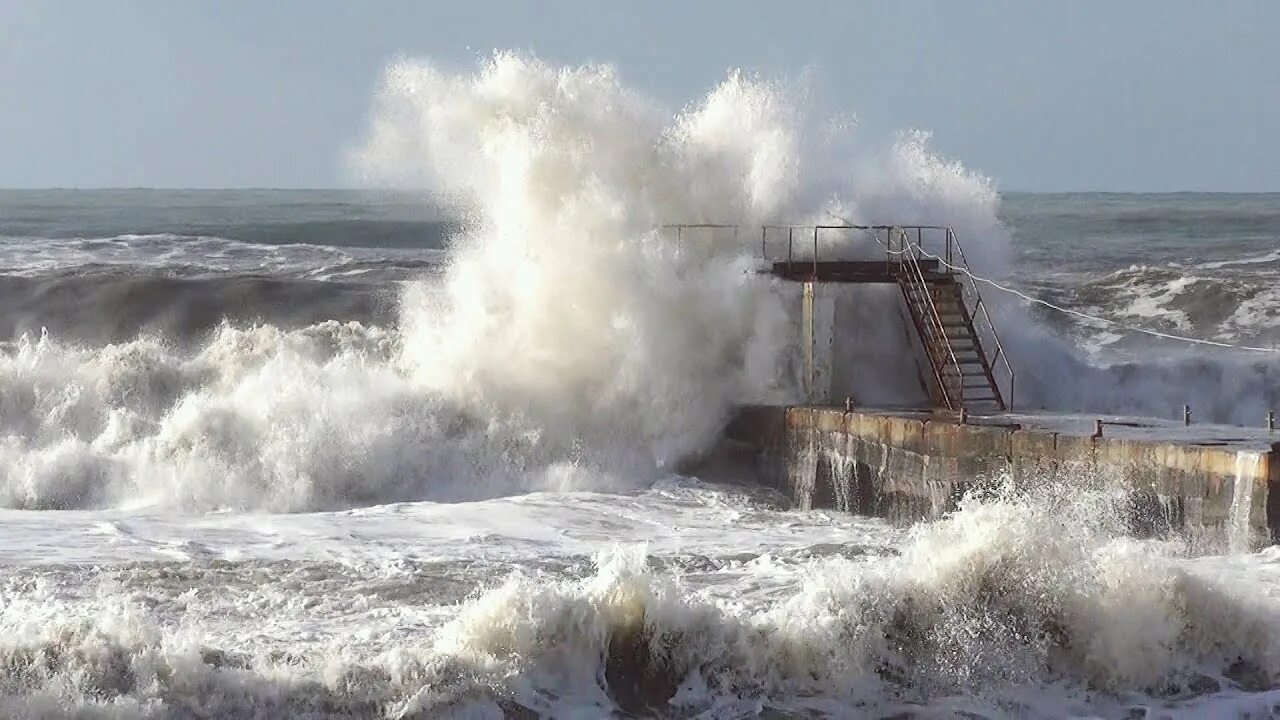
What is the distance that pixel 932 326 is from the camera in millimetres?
19406

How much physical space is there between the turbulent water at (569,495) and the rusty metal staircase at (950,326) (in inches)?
30.8

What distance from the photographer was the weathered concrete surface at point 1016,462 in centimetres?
1380

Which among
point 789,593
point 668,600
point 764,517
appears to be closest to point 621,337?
point 764,517

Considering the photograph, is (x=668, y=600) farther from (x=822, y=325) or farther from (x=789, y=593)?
(x=822, y=325)

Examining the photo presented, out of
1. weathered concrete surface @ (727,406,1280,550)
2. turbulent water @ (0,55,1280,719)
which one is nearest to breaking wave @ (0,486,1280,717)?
turbulent water @ (0,55,1280,719)

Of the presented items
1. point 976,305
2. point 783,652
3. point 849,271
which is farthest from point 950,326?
point 783,652

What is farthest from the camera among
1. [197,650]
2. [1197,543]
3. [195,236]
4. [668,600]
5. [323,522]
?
[195,236]

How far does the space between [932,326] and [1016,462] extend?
3.91m

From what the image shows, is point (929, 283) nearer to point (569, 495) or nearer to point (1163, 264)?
point (569, 495)

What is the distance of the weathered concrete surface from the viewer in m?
13.8

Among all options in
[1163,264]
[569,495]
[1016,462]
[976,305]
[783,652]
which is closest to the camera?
[783,652]

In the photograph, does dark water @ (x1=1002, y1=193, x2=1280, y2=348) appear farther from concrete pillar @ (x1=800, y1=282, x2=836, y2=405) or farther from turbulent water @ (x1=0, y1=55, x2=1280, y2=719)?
concrete pillar @ (x1=800, y1=282, x2=836, y2=405)

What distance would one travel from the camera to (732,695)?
10742 mm

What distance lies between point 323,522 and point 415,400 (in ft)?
12.2
